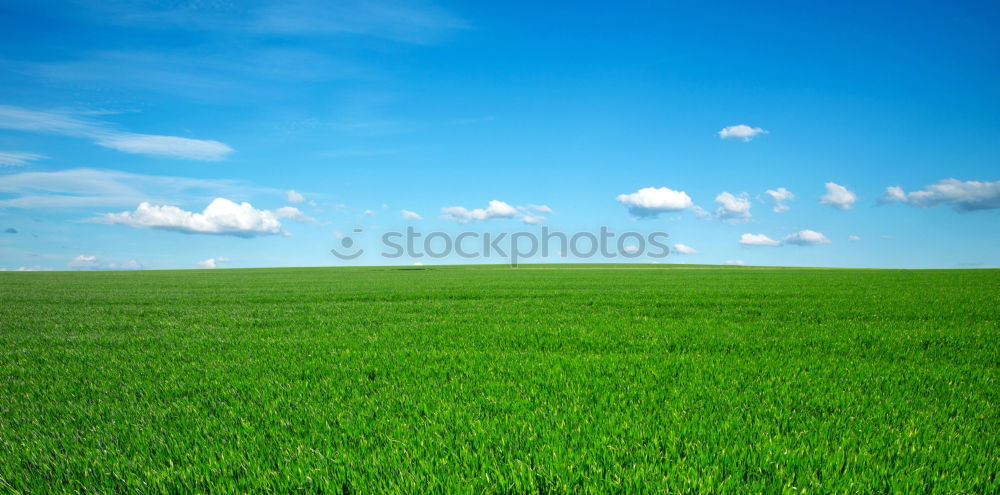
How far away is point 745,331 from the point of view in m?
9.39

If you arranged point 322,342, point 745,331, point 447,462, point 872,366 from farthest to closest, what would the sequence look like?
point 745,331, point 322,342, point 872,366, point 447,462

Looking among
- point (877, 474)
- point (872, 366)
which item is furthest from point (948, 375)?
point (877, 474)

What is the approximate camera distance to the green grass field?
345 centimetres

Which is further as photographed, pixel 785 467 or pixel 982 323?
pixel 982 323

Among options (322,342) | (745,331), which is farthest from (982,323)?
(322,342)

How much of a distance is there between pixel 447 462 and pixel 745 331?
7.95 meters

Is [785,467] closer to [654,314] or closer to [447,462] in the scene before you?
[447,462]

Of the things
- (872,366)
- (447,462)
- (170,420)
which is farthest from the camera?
(872,366)

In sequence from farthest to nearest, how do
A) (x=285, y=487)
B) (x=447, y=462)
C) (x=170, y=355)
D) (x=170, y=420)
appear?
(x=170, y=355) < (x=170, y=420) < (x=447, y=462) < (x=285, y=487)

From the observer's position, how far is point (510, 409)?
15.6 ft

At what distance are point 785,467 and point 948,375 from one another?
4.63m

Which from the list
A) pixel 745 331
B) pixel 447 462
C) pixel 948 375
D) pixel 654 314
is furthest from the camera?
pixel 654 314

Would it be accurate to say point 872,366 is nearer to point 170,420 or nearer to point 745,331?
point 745,331

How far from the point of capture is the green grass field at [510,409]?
3.45 metres
